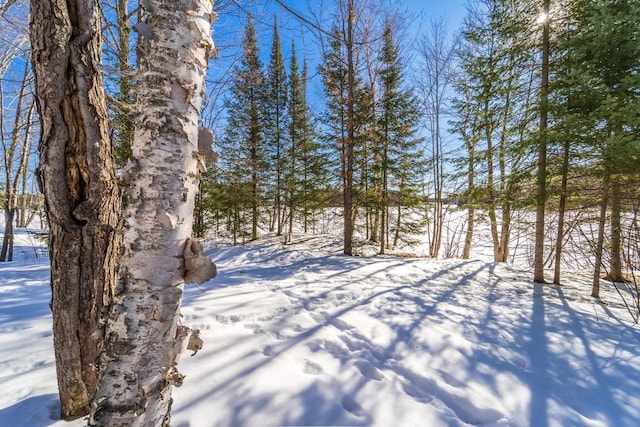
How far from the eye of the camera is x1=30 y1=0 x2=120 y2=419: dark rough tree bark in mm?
1232

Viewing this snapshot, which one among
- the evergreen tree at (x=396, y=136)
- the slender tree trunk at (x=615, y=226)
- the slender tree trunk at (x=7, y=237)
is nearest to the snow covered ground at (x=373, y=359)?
the slender tree trunk at (x=615, y=226)

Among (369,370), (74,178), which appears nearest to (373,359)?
(369,370)

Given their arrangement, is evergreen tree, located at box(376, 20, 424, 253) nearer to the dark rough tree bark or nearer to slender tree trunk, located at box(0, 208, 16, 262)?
the dark rough tree bark

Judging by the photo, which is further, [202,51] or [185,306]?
[185,306]

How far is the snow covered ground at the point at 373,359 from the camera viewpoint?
154 cm

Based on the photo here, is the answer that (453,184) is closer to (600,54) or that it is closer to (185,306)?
(600,54)

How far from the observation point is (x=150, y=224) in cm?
90

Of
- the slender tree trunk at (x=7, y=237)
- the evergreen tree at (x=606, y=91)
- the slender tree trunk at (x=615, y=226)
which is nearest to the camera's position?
the evergreen tree at (x=606, y=91)

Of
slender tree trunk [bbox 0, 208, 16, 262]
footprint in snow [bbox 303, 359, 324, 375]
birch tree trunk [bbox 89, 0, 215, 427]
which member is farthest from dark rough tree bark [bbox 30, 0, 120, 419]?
slender tree trunk [bbox 0, 208, 16, 262]

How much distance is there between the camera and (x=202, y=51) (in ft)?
3.26

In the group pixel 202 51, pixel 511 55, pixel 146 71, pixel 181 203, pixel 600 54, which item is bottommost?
pixel 181 203

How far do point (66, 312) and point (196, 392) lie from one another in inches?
34.3

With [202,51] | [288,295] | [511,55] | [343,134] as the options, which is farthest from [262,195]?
[202,51]

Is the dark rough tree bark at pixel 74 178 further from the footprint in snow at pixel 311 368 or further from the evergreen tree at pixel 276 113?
the evergreen tree at pixel 276 113
